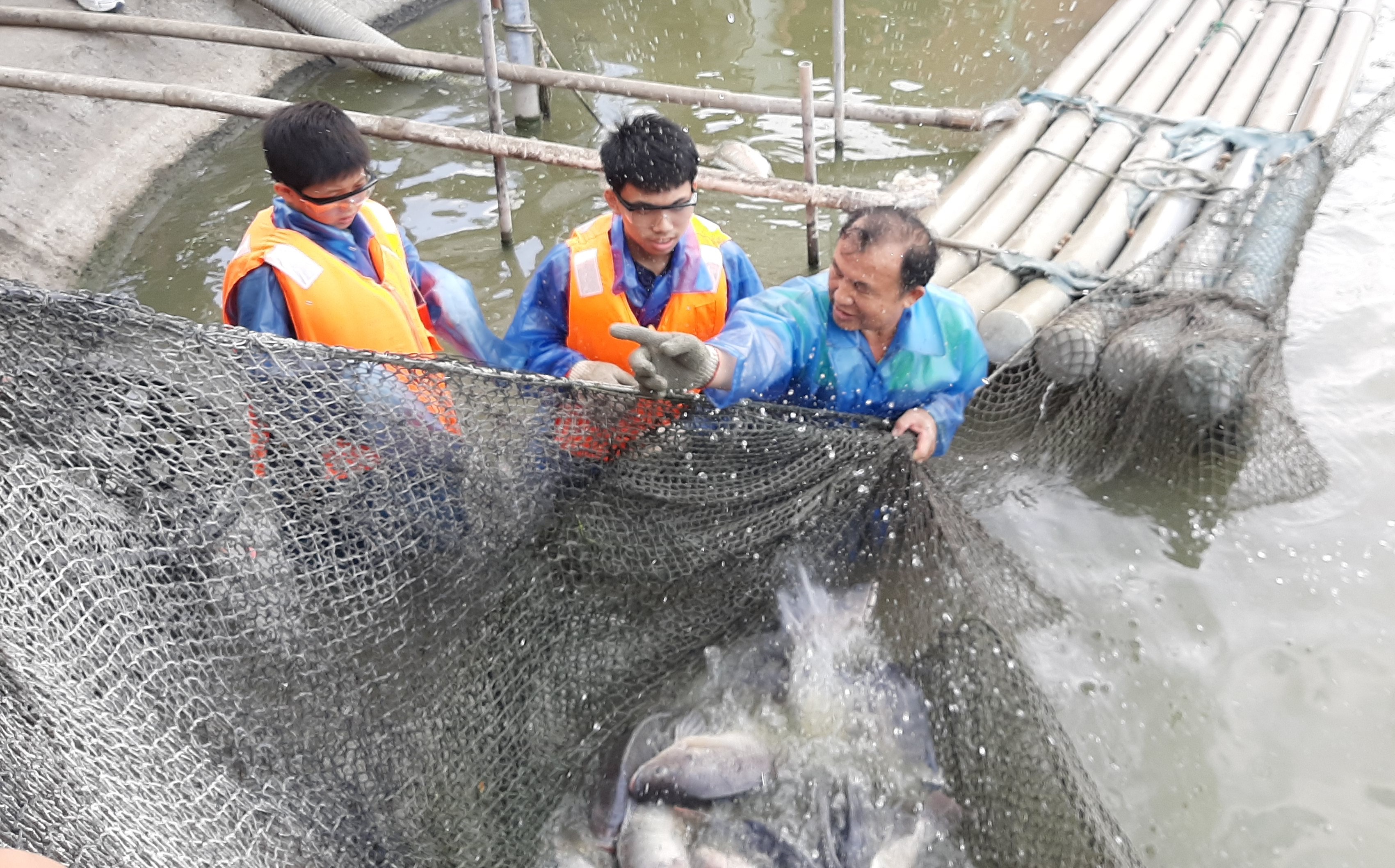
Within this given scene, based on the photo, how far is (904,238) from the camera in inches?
126

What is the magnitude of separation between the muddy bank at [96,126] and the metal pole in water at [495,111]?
2.92 metres

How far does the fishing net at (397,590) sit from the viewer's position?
7.47ft

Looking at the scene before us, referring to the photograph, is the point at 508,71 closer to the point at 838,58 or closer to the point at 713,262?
the point at 838,58

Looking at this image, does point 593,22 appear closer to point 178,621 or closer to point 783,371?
point 783,371

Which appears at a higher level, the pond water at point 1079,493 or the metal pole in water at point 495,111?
the metal pole in water at point 495,111

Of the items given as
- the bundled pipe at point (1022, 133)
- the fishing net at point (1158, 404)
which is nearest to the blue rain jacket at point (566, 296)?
the fishing net at point (1158, 404)

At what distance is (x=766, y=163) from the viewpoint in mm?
7605

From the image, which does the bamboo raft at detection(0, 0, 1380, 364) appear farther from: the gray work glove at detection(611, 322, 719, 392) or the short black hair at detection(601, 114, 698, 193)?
the gray work glove at detection(611, 322, 719, 392)

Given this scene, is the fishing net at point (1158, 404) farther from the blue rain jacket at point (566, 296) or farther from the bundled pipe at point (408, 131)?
the bundled pipe at point (408, 131)

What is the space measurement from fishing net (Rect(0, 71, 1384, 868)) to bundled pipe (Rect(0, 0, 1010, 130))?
399 cm

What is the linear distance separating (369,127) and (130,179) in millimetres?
2799

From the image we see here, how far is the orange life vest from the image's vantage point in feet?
10.5

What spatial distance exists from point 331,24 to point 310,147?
23.9ft

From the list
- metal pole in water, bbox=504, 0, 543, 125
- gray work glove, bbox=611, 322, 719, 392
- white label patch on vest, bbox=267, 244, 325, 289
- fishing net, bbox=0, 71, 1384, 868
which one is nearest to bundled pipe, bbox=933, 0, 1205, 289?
fishing net, bbox=0, 71, 1384, 868
